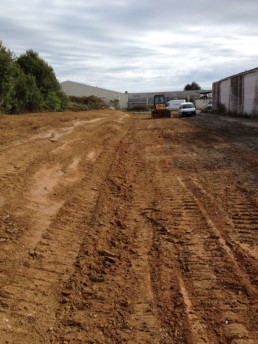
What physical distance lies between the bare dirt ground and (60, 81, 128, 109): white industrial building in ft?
202

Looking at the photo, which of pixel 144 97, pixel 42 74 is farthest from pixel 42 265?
pixel 144 97

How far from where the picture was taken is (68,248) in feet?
17.5

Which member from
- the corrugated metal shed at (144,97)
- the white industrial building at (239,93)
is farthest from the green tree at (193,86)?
the white industrial building at (239,93)

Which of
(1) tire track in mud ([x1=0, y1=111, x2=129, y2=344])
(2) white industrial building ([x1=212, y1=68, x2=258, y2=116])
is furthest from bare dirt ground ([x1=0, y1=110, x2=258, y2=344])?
(2) white industrial building ([x1=212, y1=68, x2=258, y2=116])

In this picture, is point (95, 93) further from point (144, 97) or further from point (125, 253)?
point (125, 253)

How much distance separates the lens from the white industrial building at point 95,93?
7088cm

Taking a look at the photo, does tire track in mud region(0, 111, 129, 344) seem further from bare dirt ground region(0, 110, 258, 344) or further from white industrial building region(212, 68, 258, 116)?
white industrial building region(212, 68, 258, 116)

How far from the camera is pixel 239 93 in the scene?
123ft

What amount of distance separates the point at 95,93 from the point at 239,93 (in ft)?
133

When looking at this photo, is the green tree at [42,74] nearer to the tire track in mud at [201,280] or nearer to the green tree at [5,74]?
the green tree at [5,74]

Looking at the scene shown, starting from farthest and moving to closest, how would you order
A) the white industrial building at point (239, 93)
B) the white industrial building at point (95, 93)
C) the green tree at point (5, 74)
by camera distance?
the white industrial building at point (95, 93) < the white industrial building at point (239, 93) < the green tree at point (5, 74)

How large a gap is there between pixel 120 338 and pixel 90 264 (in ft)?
5.10

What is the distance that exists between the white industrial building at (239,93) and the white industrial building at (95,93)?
27610 mm

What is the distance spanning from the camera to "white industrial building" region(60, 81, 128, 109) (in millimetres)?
70875
